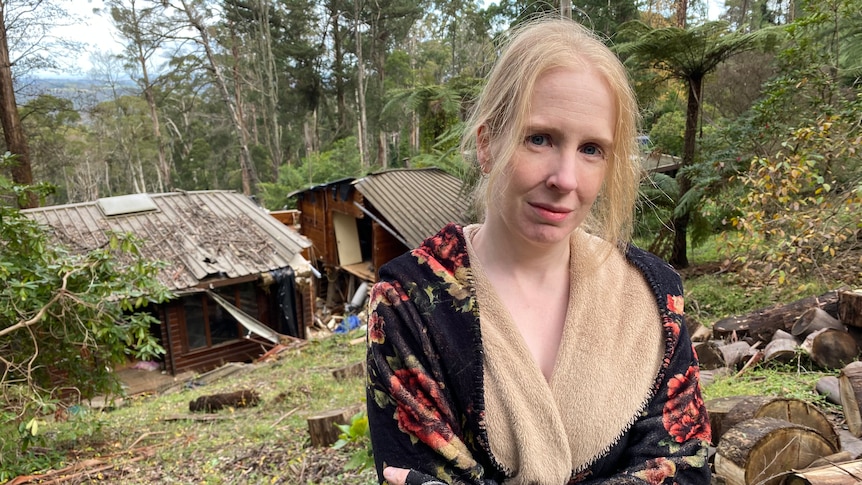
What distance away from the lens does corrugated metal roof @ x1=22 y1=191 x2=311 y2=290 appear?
1012 centimetres

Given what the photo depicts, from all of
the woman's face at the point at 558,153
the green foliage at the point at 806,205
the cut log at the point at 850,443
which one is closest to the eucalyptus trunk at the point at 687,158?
the green foliage at the point at 806,205

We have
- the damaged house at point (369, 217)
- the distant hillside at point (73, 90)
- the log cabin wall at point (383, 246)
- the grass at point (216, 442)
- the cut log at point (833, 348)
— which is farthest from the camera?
the distant hillside at point (73, 90)

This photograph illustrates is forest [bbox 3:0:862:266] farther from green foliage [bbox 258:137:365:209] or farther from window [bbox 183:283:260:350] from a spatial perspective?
window [bbox 183:283:260:350]

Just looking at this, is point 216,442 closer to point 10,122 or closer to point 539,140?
point 539,140

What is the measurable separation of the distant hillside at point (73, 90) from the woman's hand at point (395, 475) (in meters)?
16.7

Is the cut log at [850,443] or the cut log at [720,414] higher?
the cut log at [720,414]

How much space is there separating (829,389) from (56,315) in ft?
20.1

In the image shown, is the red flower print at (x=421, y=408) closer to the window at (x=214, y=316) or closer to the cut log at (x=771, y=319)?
the cut log at (x=771, y=319)

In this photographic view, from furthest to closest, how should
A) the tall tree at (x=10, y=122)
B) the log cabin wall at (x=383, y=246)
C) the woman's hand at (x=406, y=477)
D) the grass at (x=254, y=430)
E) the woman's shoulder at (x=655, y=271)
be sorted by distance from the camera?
the log cabin wall at (x=383, y=246)
the tall tree at (x=10, y=122)
the grass at (x=254, y=430)
the woman's shoulder at (x=655, y=271)
the woman's hand at (x=406, y=477)

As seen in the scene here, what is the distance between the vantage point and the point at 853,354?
3.57 meters

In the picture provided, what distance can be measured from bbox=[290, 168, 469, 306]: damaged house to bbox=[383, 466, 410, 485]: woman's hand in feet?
31.0

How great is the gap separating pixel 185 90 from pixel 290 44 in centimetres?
1103

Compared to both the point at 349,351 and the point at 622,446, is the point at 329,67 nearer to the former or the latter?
the point at 349,351

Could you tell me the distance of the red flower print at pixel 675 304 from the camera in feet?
4.03
